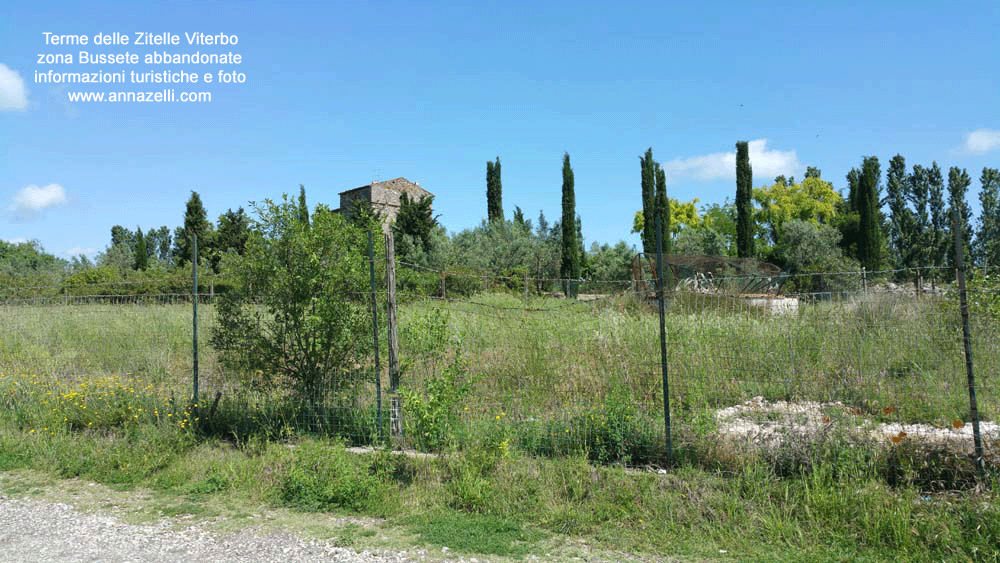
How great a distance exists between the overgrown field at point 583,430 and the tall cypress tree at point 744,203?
35.0m

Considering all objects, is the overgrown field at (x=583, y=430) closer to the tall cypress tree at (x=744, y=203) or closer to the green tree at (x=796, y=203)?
the tall cypress tree at (x=744, y=203)

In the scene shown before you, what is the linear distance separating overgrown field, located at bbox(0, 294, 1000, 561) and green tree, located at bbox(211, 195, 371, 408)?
27 cm

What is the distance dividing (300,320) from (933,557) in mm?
5972

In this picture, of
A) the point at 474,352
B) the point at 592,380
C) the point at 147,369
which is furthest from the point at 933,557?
the point at 147,369

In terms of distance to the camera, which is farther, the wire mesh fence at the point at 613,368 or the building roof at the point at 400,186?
the building roof at the point at 400,186

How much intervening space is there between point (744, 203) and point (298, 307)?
126ft

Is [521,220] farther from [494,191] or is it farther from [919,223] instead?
[919,223]

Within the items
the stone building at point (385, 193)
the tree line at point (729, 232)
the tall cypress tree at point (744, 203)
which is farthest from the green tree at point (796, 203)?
the stone building at point (385, 193)

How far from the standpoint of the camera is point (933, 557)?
12.8 ft

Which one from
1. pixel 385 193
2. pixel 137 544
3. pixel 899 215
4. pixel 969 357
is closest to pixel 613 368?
pixel 969 357

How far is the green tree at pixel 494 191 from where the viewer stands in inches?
1805

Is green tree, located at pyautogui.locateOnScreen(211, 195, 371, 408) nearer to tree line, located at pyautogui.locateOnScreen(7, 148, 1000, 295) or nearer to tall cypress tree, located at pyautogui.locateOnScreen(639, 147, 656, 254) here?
tree line, located at pyautogui.locateOnScreen(7, 148, 1000, 295)

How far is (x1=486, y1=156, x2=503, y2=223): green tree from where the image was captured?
45844 mm

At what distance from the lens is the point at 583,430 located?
5.96 metres
